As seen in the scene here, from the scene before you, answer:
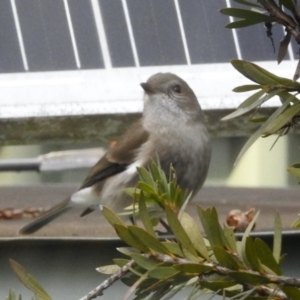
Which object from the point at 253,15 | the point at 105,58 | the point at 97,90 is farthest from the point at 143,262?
the point at 105,58

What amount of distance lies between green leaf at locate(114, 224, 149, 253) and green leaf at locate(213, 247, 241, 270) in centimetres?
7

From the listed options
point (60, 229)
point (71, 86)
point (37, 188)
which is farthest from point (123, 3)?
point (37, 188)

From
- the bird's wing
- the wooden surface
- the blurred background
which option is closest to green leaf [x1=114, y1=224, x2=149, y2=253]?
the wooden surface

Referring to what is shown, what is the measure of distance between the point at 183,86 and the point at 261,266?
8.84 feet

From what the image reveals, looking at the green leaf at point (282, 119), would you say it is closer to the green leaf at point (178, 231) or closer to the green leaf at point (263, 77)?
the green leaf at point (263, 77)

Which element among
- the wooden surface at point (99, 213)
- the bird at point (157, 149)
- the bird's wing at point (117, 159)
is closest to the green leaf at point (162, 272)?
the wooden surface at point (99, 213)

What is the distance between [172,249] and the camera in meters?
0.72

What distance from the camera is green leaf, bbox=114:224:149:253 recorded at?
2.25 ft

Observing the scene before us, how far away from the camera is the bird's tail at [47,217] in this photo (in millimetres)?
1803

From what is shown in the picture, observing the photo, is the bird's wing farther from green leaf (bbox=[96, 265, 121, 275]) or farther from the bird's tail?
green leaf (bbox=[96, 265, 121, 275])

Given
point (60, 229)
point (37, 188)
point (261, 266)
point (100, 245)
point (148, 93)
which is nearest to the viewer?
point (261, 266)

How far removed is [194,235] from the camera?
731mm

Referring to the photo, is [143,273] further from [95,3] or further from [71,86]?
[95,3]

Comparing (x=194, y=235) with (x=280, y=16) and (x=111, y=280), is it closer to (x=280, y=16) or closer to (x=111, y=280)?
(x=111, y=280)
